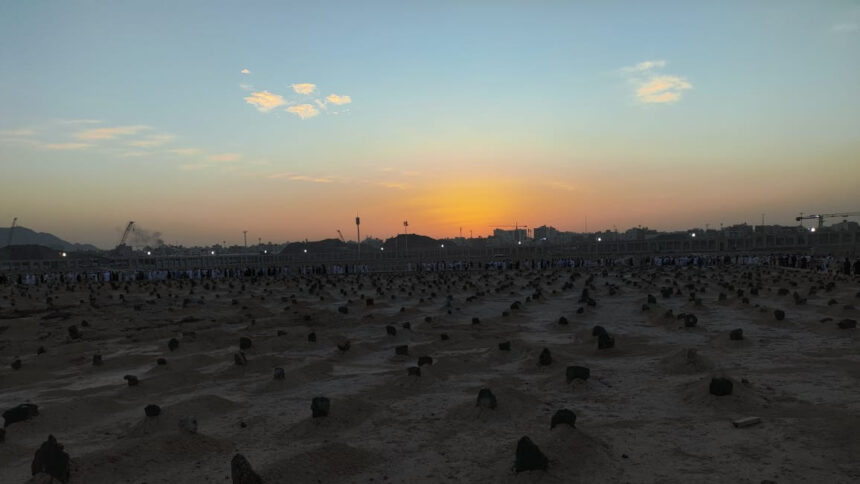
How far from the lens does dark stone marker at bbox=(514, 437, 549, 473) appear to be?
757cm

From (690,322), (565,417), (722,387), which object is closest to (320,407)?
(565,417)

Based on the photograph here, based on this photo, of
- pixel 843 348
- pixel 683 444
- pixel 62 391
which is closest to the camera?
pixel 683 444

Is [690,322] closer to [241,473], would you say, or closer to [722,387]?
[722,387]

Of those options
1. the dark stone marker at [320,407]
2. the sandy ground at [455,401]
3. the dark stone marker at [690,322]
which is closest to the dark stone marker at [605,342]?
the sandy ground at [455,401]

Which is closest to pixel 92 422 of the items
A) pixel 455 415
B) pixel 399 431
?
pixel 399 431

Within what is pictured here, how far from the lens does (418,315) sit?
27609 mm

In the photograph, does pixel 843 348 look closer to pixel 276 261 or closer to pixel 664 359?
pixel 664 359

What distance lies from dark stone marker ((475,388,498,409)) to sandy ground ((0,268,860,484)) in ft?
0.50

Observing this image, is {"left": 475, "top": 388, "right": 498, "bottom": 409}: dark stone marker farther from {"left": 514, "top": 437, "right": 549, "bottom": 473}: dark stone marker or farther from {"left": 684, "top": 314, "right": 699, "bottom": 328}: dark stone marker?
{"left": 684, "top": 314, "right": 699, "bottom": 328}: dark stone marker

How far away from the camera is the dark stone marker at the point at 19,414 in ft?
35.2

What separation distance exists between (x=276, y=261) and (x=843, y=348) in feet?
342

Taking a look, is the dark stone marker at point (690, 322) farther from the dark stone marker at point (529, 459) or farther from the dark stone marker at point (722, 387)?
the dark stone marker at point (529, 459)

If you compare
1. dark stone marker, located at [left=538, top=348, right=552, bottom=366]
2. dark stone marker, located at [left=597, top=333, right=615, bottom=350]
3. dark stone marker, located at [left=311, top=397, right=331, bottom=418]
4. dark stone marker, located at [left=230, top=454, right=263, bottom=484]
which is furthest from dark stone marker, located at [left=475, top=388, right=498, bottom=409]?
dark stone marker, located at [left=597, top=333, right=615, bottom=350]

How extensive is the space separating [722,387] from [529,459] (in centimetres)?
515
